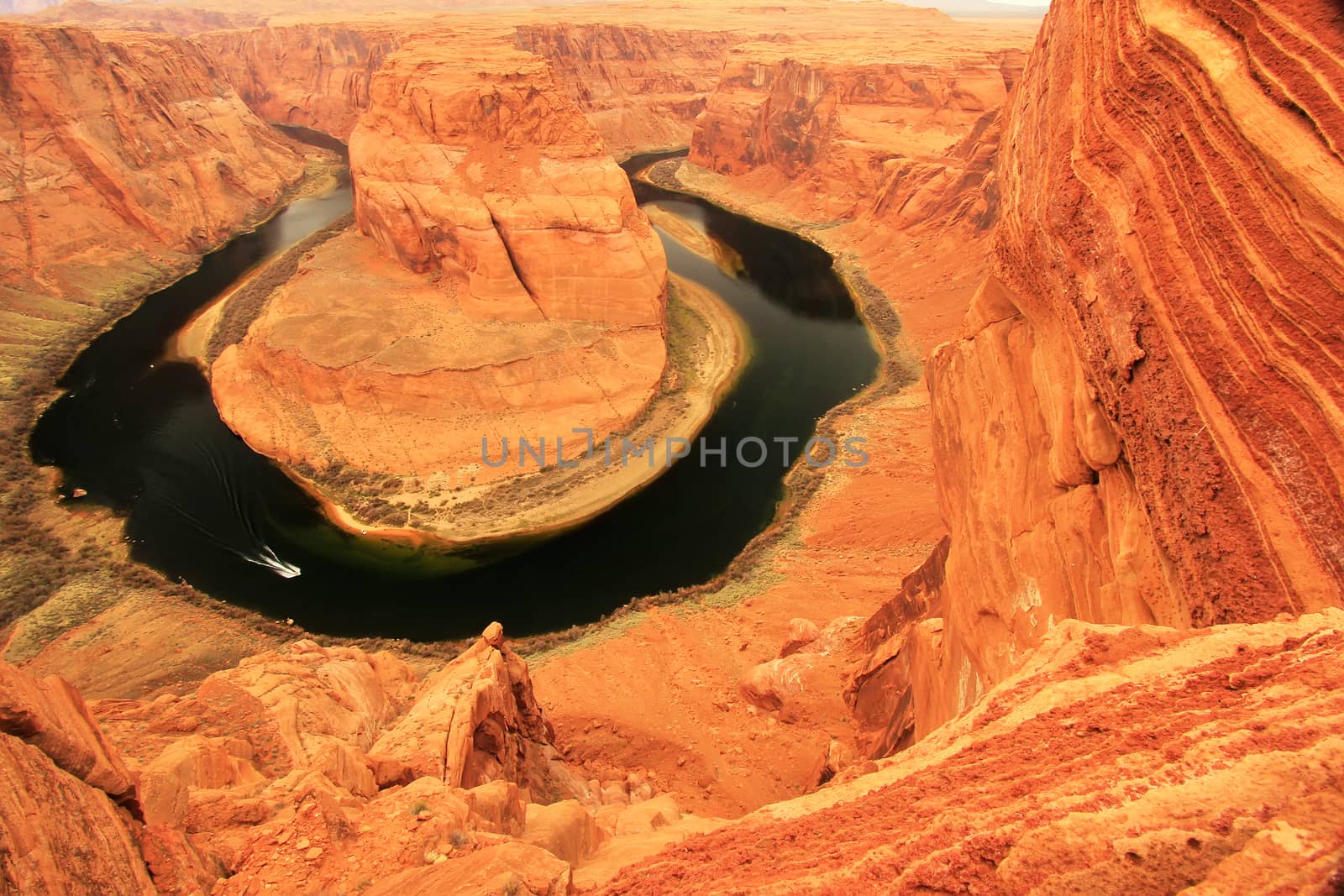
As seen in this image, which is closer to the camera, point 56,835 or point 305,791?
point 56,835

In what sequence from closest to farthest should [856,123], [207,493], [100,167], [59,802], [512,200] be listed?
[59,802], [207,493], [512,200], [100,167], [856,123]

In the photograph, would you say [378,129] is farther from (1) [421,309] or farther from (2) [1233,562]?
(2) [1233,562]

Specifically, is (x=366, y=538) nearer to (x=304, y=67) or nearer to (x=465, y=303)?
(x=465, y=303)

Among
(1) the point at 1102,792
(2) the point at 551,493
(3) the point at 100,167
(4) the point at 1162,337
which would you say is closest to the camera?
(1) the point at 1102,792

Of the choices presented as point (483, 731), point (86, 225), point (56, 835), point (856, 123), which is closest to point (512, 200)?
point (483, 731)

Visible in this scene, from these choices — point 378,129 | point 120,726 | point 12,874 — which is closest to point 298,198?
point 378,129

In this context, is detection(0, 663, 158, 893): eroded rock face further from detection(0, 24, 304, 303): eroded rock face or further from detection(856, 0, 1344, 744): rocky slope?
detection(0, 24, 304, 303): eroded rock face
